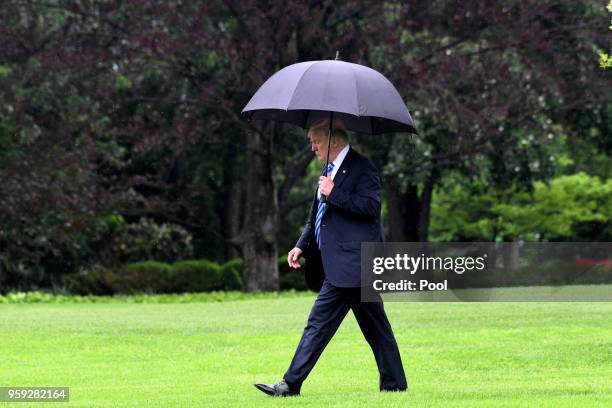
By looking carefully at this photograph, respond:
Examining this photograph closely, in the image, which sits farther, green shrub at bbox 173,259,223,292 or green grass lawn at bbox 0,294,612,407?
green shrub at bbox 173,259,223,292

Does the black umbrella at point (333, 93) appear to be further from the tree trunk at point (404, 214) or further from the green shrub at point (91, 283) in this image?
the tree trunk at point (404, 214)

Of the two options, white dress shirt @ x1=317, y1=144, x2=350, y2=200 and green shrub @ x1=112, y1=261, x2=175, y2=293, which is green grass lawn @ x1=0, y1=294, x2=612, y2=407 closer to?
white dress shirt @ x1=317, y1=144, x2=350, y2=200

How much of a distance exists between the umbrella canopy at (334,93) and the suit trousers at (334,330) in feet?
4.11

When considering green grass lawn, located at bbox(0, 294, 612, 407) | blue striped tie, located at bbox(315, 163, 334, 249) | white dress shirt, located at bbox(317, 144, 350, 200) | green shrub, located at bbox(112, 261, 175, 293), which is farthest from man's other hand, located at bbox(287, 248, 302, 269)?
green shrub, located at bbox(112, 261, 175, 293)

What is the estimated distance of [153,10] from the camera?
26.4 meters

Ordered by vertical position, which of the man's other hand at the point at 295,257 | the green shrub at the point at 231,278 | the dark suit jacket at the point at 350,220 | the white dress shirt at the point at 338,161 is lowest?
the green shrub at the point at 231,278

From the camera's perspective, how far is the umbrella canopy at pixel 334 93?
8727 mm

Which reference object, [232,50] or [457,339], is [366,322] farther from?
[232,50]

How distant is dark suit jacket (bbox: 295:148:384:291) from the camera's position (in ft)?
28.5

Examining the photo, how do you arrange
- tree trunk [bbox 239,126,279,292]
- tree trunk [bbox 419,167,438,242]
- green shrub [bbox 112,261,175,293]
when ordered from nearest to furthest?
tree trunk [bbox 239,126,279,292], green shrub [bbox 112,261,175,293], tree trunk [bbox 419,167,438,242]

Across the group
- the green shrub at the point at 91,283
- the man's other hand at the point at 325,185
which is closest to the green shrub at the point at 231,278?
the green shrub at the point at 91,283

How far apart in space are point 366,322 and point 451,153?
18.9 m

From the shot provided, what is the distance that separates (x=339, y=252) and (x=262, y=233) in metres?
19.6

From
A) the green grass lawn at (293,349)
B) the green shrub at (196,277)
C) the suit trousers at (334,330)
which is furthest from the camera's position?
the green shrub at (196,277)
